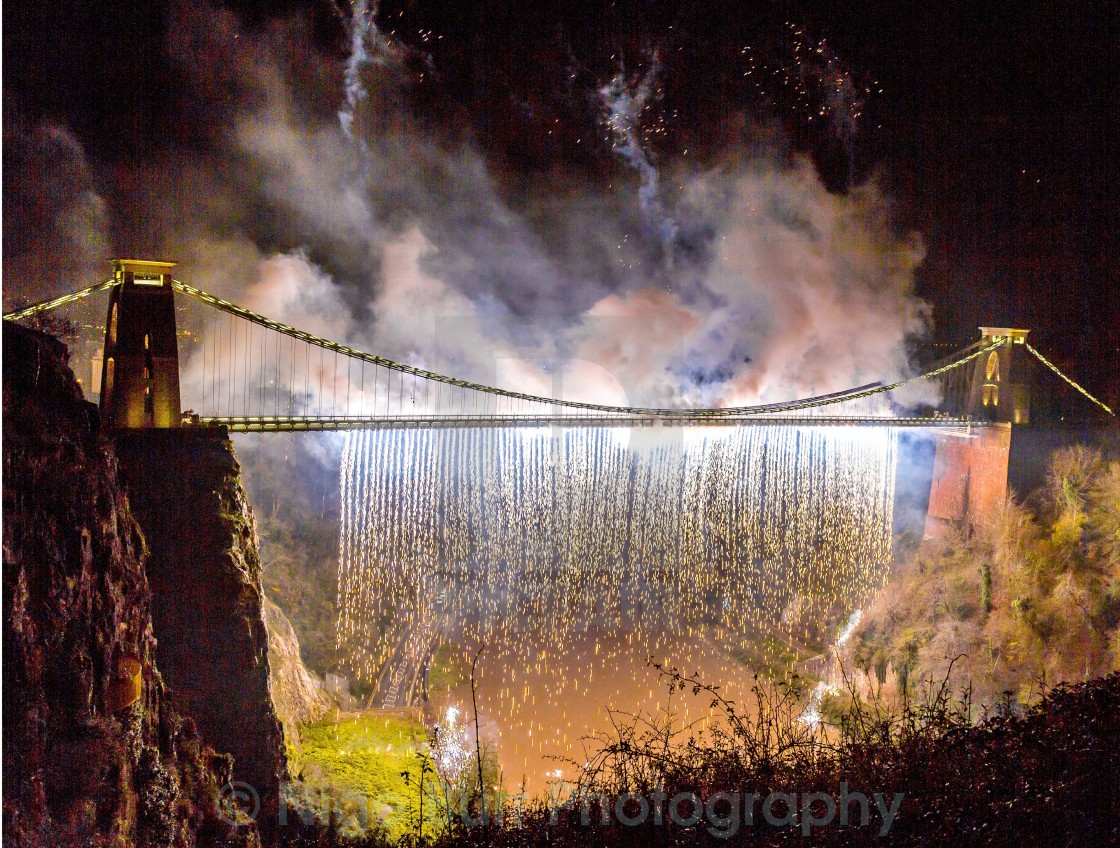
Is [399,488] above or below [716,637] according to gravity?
above

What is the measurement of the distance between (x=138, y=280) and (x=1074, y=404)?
2571 cm

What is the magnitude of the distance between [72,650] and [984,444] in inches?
784

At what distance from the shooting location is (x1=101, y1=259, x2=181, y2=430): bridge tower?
10344 millimetres

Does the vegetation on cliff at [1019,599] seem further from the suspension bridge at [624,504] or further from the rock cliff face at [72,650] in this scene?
the rock cliff face at [72,650]

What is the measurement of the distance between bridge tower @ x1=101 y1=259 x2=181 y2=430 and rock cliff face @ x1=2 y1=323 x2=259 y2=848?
1.63 metres

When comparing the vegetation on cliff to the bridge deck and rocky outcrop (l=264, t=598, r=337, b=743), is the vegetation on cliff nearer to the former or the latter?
the bridge deck

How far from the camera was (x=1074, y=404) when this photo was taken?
2280 cm

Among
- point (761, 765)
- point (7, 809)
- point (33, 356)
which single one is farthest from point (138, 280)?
point (761, 765)

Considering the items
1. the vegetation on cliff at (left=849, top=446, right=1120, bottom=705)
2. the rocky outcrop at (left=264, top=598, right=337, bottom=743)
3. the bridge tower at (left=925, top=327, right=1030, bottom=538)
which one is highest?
the bridge tower at (left=925, top=327, right=1030, bottom=538)

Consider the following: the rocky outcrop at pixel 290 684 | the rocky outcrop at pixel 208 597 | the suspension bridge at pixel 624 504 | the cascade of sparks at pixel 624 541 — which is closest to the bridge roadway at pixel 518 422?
the suspension bridge at pixel 624 504

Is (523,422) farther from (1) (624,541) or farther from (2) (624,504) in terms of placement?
(1) (624,541)

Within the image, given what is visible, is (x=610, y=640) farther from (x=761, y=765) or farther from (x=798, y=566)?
(x=761, y=765)

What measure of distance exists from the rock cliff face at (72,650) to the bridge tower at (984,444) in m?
18.2

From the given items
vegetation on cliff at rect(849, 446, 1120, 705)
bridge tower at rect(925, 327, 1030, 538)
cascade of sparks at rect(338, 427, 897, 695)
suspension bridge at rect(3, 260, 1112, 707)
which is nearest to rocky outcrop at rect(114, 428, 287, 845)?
suspension bridge at rect(3, 260, 1112, 707)
